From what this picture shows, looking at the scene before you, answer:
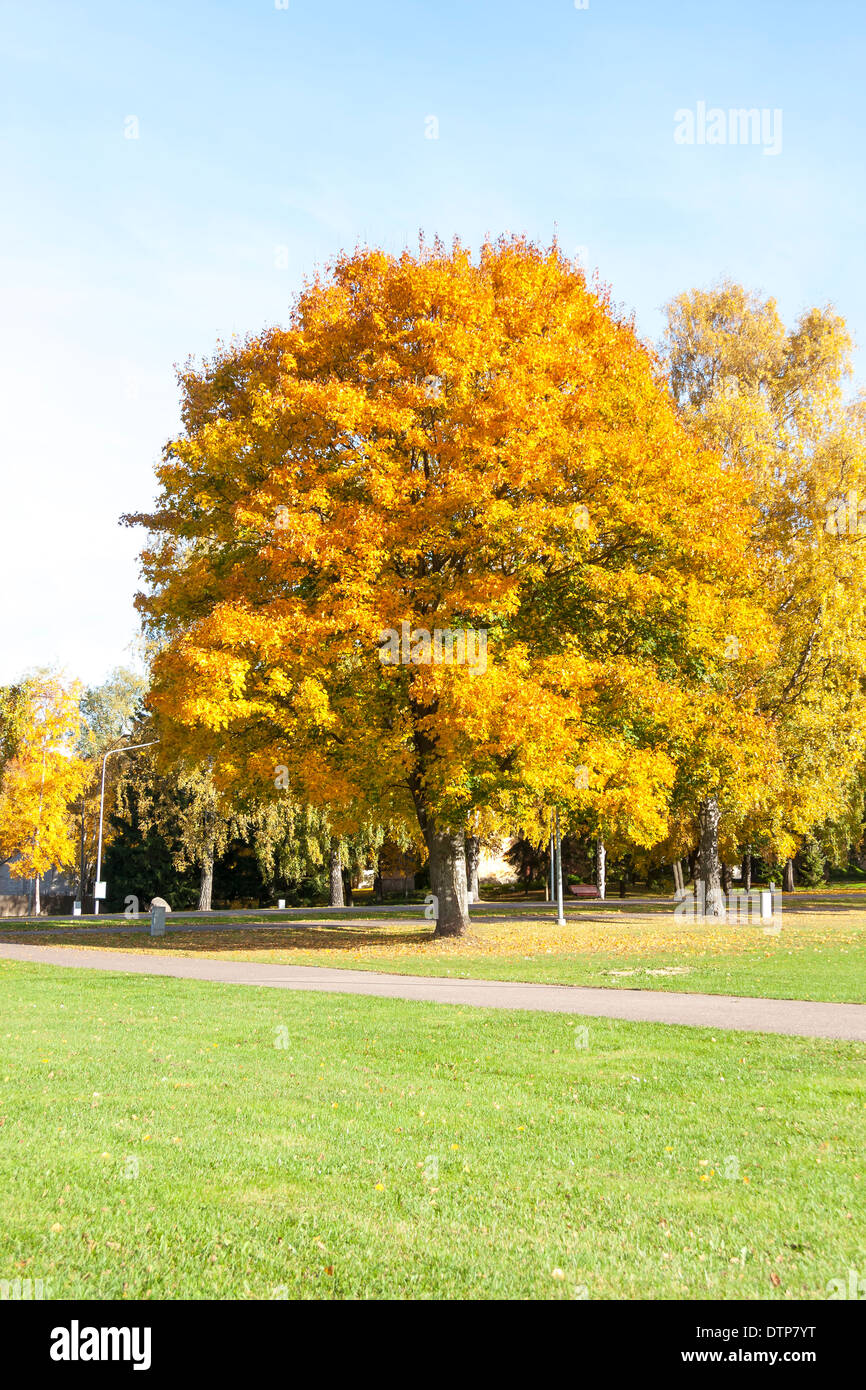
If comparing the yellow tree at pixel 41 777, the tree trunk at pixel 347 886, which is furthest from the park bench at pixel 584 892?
the yellow tree at pixel 41 777

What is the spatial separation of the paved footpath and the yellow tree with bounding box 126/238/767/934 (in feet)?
14.0

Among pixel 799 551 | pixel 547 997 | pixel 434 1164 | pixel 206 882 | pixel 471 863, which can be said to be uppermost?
pixel 799 551

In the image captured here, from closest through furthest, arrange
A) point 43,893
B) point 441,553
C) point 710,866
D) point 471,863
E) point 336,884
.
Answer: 1. point 441,553
2. point 710,866
3. point 336,884
4. point 471,863
5. point 43,893

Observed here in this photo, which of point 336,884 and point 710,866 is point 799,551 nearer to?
point 710,866

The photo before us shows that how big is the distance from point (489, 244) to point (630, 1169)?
21467 millimetres

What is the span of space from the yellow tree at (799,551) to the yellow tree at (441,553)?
19.9ft

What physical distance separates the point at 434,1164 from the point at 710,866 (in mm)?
26838

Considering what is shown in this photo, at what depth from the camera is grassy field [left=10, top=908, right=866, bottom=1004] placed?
1452 centimetres

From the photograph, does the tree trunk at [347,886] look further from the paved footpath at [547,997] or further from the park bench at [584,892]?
the paved footpath at [547,997]

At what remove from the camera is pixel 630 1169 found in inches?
218

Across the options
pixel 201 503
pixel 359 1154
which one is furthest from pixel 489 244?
pixel 359 1154

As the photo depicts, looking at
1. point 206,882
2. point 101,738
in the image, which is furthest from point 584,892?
point 101,738

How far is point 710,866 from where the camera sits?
3097 cm

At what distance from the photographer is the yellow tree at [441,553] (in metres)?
19.6
